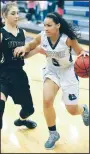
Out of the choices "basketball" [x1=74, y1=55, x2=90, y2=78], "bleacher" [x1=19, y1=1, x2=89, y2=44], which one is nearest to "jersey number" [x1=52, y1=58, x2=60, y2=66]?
"basketball" [x1=74, y1=55, x2=90, y2=78]

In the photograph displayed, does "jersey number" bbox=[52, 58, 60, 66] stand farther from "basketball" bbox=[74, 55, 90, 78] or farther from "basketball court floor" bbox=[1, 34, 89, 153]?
"basketball court floor" bbox=[1, 34, 89, 153]

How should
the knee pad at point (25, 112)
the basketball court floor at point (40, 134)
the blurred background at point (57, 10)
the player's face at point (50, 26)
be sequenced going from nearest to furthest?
the player's face at point (50, 26) → the basketball court floor at point (40, 134) → the knee pad at point (25, 112) → the blurred background at point (57, 10)

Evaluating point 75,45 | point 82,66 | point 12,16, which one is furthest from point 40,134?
point 12,16

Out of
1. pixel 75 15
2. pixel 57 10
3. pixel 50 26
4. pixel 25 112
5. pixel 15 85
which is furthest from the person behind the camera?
pixel 75 15

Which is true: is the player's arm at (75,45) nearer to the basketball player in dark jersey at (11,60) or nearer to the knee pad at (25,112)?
the basketball player in dark jersey at (11,60)

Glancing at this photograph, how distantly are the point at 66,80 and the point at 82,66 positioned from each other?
0.25 m

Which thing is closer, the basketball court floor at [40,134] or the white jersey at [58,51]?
the white jersey at [58,51]

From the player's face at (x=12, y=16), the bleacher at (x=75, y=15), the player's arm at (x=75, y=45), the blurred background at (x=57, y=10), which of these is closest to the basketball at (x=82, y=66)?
the player's arm at (x=75, y=45)

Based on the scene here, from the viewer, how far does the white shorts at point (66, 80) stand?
10.8ft

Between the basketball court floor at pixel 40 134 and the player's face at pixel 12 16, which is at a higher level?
the player's face at pixel 12 16

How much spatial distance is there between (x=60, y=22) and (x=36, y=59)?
3818mm

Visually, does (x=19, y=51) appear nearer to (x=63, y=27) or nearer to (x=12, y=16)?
(x=12, y=16)

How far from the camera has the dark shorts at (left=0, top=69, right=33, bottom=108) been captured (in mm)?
3262

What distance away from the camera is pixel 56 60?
3.26 m
